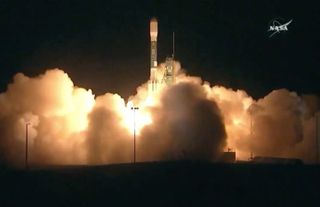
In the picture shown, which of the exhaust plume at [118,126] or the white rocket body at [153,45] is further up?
the white rocket body at [153,45]

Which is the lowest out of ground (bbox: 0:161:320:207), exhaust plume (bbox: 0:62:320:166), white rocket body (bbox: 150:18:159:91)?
ground (bbox: 0:161:320:207)

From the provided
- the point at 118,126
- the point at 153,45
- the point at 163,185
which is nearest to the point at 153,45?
the point at 153,45

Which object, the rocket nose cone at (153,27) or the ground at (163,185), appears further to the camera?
the rocket nose cone at (153,27)

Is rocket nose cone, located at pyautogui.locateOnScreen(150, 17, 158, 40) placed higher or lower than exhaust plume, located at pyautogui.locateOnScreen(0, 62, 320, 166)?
higher

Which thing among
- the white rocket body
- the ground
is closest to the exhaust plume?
the white rocket body

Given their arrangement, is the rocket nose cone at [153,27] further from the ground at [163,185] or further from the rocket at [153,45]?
the ground at [163,185]

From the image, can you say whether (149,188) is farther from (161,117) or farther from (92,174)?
(161,117)

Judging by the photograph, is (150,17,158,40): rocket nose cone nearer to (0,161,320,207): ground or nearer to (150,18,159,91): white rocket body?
(150,18,159,91): white rocket body

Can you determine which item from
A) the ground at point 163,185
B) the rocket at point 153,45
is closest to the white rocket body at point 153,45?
the rocket at point 153,45

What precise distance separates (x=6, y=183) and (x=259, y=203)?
55.2ft

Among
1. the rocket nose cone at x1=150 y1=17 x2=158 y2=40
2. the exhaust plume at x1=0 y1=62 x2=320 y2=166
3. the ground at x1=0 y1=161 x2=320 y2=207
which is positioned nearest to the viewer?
the ground at x1=0 y1=161 x2=320 y2=207

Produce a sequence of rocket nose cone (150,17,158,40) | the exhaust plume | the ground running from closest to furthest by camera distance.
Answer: the ground
the exhaust plume
rocket nose cone (150,17,158,40)

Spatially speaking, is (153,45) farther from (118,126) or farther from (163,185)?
(163,185)

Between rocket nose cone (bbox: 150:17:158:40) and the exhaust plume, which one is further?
rocket nose cone (bbox: 150:17:158:40)
